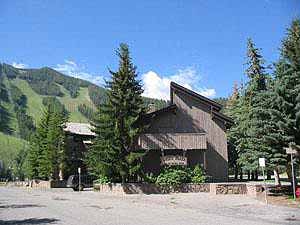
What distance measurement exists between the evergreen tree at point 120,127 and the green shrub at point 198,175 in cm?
492

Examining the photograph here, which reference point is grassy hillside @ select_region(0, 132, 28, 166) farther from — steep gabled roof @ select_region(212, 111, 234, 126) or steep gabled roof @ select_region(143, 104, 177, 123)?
steep gabled roof @ select_region(212, 111, 234, 126)

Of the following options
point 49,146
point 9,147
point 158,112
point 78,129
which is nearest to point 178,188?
point 158,112

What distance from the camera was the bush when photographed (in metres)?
35.4

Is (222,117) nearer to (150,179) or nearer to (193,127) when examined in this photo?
(193,127)

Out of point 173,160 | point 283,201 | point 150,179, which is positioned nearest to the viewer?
point 283,201

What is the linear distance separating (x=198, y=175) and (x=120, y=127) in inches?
322

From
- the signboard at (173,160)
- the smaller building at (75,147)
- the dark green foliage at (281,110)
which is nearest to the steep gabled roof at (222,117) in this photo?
the signboard at (173,160)

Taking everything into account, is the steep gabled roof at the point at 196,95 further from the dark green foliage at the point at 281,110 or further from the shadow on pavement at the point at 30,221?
the shadow on pavement at the point at 30,221

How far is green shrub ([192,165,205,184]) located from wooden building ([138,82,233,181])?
222 cm

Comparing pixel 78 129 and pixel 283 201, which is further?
pixel 78 129

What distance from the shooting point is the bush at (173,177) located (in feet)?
116

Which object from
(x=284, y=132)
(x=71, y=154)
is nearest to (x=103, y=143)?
(x=284, y=132)

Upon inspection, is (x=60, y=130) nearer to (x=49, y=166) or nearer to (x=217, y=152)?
(x=49, y=166)

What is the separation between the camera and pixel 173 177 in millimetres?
35750
